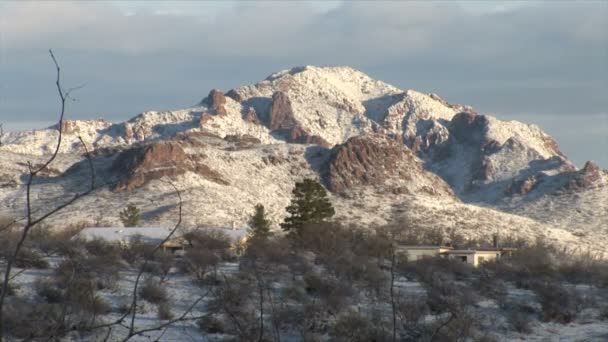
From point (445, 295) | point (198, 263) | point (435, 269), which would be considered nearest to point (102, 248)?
point (198, 263)

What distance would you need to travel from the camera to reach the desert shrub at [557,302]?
60.8m

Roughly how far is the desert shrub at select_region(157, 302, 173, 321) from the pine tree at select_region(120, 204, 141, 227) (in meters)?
55.1

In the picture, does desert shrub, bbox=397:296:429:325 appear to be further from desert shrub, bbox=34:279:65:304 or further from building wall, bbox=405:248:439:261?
building wall, bbox=405:248:439:261

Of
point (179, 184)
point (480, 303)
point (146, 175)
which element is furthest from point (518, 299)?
point (146, 175)

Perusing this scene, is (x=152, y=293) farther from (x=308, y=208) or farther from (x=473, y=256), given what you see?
(x=473, y=256)

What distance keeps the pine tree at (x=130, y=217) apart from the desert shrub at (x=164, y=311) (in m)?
55.1

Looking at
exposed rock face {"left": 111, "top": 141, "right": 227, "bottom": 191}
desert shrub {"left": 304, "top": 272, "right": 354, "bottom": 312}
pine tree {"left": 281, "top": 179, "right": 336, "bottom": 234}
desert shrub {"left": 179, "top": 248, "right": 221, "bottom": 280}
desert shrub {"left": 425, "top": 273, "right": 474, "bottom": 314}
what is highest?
exposed rock face {"left": 111, "top": 141, "right": 227, "bottom": 191}

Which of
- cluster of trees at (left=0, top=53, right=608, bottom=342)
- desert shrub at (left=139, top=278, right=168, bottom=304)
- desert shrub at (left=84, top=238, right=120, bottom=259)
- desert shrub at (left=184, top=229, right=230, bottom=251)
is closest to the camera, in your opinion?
cluster of trees at (left=0, top=53, right=608, bottom=342)

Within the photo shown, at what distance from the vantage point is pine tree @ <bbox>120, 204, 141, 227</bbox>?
109550mm

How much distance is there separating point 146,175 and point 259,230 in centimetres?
5118

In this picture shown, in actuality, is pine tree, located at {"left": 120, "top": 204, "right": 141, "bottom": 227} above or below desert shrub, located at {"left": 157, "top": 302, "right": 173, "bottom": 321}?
above

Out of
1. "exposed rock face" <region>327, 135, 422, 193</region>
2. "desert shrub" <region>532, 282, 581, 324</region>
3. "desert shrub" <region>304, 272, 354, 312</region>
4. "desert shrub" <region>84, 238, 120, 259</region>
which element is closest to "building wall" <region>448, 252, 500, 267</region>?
"desert shrub" <region>532, 282, 581, 324</region>

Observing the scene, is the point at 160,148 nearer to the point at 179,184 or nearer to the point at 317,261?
the point at 179,184

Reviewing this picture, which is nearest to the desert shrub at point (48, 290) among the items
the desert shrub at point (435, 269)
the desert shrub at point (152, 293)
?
the desert shrub at point (152, 293)
